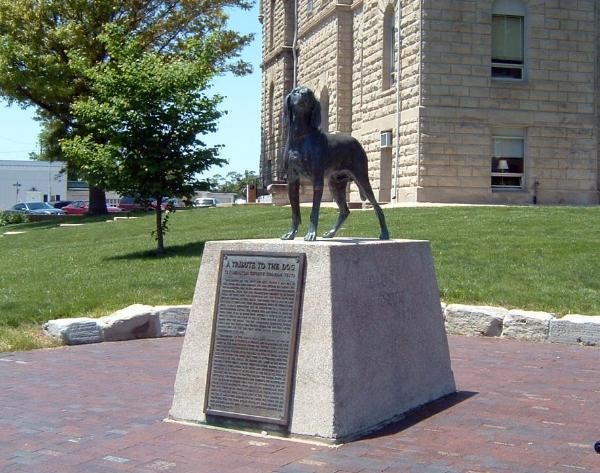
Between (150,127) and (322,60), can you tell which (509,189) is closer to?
(322,60)

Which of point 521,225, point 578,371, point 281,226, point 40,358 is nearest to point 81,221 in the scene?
point 281,226

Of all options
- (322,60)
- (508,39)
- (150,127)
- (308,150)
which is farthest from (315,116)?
(322,60)

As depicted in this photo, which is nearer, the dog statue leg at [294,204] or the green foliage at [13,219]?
the dog statue leg at [294,204]

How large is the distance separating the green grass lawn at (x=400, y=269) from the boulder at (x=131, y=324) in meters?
0.72

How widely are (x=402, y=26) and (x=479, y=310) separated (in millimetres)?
19598

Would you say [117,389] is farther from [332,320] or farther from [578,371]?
[578,371]

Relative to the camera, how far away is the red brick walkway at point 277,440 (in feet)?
20.2

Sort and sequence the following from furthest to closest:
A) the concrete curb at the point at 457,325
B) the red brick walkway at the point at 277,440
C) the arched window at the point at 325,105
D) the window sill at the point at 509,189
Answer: the arched window at the point at 325,105 → the window sill at the point at 509,189 → the concrete curb at the point at 457,325 → the red brick walkway at the point at 277,440

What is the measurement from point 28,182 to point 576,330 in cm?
8561

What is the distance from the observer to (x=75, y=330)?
1140 cm

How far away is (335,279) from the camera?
23.0 ft

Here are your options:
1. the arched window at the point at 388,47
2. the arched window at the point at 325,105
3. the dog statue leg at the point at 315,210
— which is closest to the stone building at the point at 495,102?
the arched window at the point at 388,47

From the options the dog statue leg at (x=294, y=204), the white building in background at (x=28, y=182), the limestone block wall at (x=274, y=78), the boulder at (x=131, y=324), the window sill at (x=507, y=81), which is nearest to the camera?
the dog statue leg at (x=294, y=204)

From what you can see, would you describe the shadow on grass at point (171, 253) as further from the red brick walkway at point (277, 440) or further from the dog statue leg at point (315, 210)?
the dog statue leg at point (315, 210)
